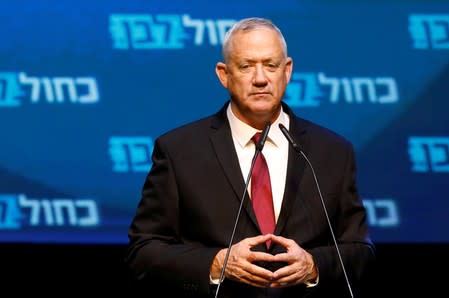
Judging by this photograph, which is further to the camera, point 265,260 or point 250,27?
point 250,27

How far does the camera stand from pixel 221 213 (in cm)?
273

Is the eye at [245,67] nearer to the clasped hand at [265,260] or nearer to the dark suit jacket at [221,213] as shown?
the dark suit jacket at [221,213]

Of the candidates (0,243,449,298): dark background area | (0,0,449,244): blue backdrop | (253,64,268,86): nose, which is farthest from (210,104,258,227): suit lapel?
(0,243,449,298): dark background area

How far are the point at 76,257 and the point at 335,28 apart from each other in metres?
1.61

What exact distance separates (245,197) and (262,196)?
0.17 feet

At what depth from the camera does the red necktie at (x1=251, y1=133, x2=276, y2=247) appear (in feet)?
8.91

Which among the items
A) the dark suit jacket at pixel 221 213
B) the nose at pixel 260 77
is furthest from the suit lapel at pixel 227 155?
the nose at pixel 260 77

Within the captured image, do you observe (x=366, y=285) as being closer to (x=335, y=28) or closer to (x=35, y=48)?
(x=335, y=28)

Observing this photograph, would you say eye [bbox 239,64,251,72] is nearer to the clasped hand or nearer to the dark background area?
the clasped hand

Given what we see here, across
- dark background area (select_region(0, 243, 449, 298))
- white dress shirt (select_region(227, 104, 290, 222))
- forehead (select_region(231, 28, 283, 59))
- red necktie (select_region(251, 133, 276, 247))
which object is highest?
forehead (select_region(231, 28, 283, 59))

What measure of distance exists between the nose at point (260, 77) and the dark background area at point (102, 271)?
6.29 feet

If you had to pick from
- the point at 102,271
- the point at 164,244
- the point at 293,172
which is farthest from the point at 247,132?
the point at 102,271

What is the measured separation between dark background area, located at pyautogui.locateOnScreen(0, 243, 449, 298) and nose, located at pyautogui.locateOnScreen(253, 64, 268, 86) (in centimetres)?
192

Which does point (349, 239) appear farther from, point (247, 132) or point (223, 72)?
point (223, 72)
